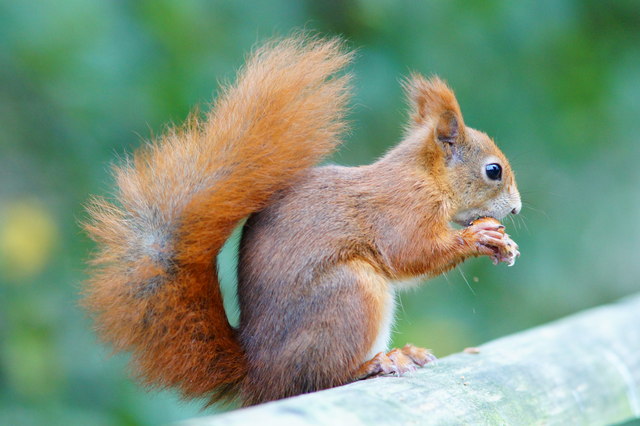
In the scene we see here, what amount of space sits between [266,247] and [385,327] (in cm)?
23

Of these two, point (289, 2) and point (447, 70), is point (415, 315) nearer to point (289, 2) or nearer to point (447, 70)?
point (447, 70)

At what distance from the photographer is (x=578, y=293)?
8.34 ft

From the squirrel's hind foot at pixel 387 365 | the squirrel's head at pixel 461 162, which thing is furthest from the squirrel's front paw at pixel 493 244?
the squirrel's hind foot at pixel 387 365

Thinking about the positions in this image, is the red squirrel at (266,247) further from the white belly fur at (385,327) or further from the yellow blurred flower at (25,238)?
the yellow blurred flower at (25,238)

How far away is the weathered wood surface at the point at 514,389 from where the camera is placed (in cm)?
85

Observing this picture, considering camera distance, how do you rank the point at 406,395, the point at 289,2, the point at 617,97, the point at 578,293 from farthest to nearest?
1. the point at 578,293
2. the point at 617,97
3. the point at 289,2
4. the point at 406,395

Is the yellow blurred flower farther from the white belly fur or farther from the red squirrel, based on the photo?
the white belly fur

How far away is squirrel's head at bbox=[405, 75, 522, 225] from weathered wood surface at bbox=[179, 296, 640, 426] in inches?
10.2

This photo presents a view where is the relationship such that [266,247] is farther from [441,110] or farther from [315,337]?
[441,110]

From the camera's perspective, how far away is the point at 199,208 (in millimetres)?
1138

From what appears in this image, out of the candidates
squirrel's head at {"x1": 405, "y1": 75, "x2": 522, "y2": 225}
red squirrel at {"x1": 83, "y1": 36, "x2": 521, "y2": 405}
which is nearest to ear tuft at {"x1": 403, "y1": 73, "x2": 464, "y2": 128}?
squirrel's head at {"x1": 405, "y1": 75, "x2": 522, "y2": 225}

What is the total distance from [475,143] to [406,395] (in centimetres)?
69

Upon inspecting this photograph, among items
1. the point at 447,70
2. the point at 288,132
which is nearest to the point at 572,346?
the point at 288,132

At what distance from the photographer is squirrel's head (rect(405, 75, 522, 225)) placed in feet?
4.86
